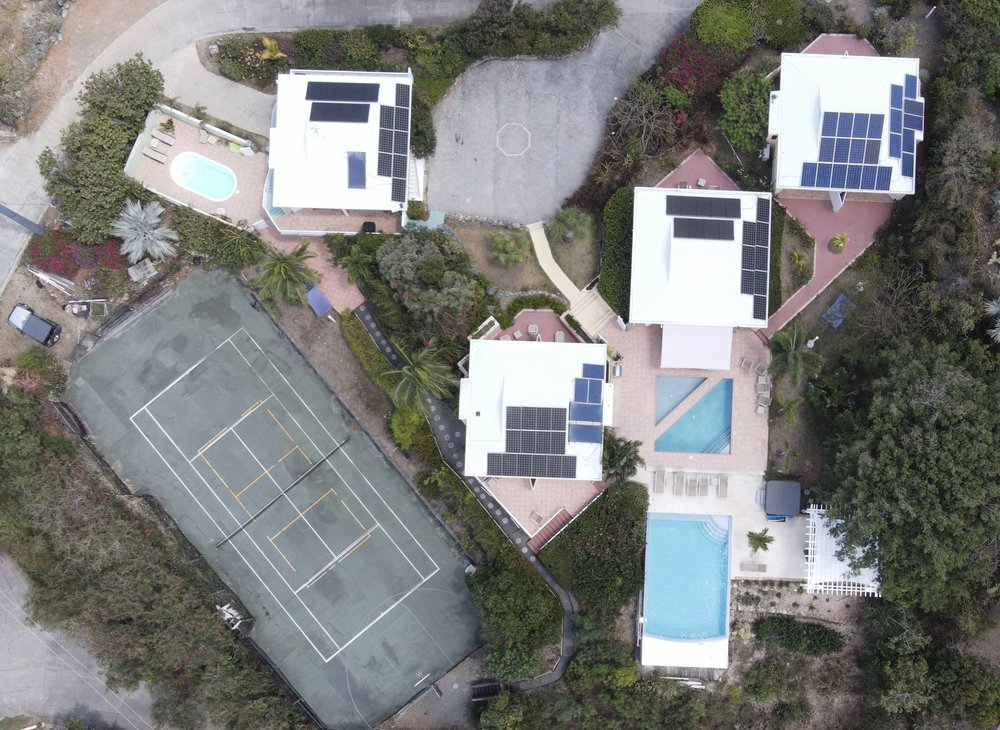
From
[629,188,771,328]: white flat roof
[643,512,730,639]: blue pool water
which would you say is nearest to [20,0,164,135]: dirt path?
[629,188,771,328]: white flat roof

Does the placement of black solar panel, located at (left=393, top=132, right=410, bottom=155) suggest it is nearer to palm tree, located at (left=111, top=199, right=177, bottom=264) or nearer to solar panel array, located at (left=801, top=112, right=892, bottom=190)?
palm tree, located at (left=111, top=199, right=177, bottom=264)

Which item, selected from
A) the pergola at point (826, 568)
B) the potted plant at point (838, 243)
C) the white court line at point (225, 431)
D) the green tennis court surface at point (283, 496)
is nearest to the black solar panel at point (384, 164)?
the green tennis court surface at point (283, 496)

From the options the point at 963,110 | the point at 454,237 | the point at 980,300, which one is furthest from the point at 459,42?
the point at 980,300

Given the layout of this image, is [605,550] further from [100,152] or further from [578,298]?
[100,152]

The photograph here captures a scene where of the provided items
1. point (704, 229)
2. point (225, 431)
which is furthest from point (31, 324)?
point (704, 229)

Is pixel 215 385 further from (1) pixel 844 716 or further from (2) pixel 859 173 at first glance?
(1) pixel 844 716

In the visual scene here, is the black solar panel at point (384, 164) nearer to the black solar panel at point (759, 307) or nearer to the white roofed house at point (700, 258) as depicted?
the white roofed house at point (700, 258)
